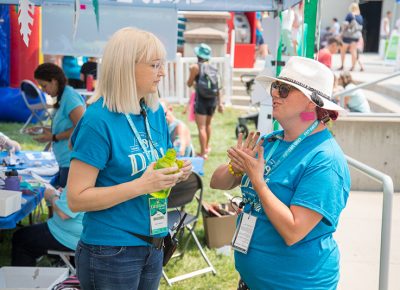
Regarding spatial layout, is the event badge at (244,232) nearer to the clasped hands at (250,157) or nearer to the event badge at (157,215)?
the clasped hands at (250,157)

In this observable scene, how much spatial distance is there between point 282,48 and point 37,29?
8.15 metres

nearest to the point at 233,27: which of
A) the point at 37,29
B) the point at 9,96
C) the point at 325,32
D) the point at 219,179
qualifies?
the point at 37,29

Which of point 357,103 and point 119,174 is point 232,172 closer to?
point 119,174

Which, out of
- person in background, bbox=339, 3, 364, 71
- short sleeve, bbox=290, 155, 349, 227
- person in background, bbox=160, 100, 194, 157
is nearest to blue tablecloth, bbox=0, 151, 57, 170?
person in background, bbox=160, 100, 194, 157

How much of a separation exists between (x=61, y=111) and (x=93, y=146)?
3003 mm

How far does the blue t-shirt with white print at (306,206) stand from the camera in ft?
7.27

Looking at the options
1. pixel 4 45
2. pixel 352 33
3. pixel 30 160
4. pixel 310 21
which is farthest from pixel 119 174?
pixel 352 33

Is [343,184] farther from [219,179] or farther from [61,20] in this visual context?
[61,20]

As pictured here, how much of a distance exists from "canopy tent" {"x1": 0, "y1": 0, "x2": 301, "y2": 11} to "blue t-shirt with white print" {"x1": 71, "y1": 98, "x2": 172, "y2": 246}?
6.97 ft

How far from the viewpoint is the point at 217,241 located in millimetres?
5199

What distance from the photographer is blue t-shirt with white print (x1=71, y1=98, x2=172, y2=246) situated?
7.68 feet

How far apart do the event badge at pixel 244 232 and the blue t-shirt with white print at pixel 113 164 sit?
376 millimetres

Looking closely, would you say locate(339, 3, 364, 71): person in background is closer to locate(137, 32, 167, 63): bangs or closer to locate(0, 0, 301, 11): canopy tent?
locate(0, 0, 301, 11): canopy tent

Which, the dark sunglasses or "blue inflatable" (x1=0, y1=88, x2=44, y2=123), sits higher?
the dark sunglasses
